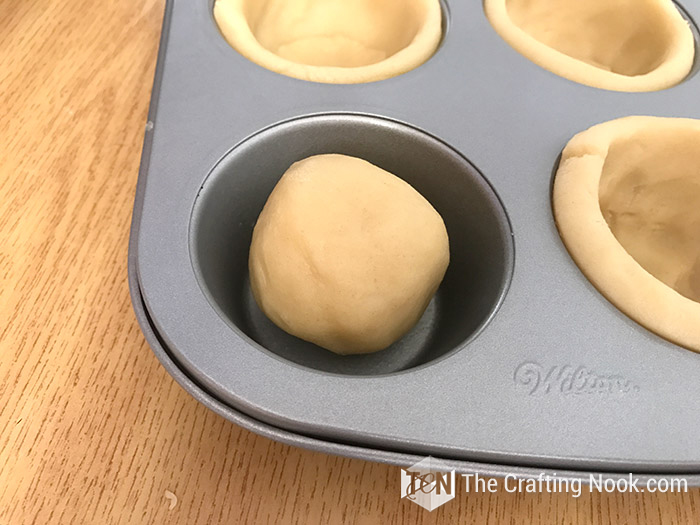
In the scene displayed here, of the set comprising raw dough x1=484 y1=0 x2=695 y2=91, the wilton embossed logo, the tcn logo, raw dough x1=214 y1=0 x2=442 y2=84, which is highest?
raw dough x1=214 y1=0 x2=442 y2=84

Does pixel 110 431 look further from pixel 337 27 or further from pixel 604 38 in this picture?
pixel 604 38

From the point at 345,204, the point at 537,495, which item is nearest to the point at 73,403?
the point at 345,204

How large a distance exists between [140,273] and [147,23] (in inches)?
27.7

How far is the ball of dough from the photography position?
2.02ft

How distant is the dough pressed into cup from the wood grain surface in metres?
0.22

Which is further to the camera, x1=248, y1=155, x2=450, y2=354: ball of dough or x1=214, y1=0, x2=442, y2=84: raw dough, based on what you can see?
x1=214, y1=0, x2=442, y2=84: raw dough

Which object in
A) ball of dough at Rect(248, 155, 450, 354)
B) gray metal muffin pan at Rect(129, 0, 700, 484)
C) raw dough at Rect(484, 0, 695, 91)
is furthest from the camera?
raw dough at Rect(484, 0, 695, 91)

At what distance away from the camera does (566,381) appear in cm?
54

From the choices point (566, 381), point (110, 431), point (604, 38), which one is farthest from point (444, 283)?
point (604, 38)

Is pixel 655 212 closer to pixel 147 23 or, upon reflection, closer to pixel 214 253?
pixel 214 253

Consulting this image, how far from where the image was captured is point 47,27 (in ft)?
3.30

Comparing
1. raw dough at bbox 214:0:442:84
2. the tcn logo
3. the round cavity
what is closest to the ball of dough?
the round cavity

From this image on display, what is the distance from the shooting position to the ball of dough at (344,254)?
2.02 feet

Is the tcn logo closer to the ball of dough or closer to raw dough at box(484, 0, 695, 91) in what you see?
the ball of dough
